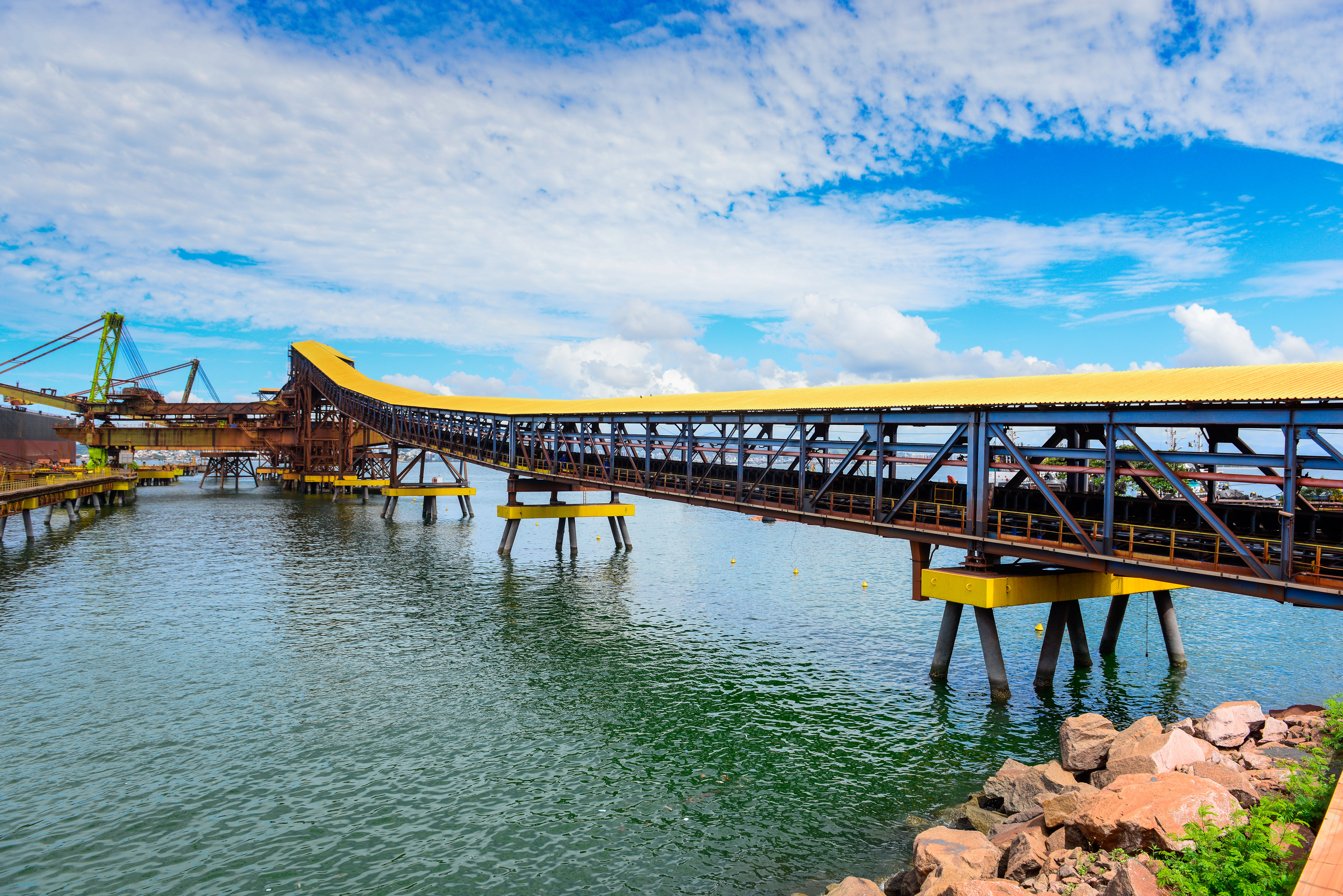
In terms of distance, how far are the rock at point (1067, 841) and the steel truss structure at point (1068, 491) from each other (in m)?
9.18

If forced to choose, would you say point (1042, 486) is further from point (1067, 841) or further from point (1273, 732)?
point (1067, 841)

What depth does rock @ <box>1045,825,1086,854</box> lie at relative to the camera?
35.8 feet

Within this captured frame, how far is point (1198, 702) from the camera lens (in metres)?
22.5

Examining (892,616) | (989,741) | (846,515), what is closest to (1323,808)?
(989,741)

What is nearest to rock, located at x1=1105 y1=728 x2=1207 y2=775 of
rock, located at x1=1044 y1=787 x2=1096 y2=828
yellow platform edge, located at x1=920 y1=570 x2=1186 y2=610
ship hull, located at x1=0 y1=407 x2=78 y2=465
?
rock, located at x1=1044 y1=787 x2=1096 y2=828

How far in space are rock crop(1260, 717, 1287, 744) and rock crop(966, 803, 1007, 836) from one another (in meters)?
5.11

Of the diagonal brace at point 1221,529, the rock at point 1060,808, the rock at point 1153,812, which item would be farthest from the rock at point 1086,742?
the diagonal brace at point 1221,529

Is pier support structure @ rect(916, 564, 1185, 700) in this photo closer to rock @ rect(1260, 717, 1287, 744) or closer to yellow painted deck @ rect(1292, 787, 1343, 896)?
rock @ rect(1260, 717, 1287, 744)

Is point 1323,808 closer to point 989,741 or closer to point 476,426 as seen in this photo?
point 989,741

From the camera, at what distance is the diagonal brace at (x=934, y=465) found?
22.5m

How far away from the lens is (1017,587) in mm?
22172

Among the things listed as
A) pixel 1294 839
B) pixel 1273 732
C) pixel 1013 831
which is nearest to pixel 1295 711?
pixel 1273 732

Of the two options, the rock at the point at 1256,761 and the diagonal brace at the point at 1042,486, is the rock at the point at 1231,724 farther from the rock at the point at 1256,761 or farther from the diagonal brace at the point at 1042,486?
the diagonal brace at the point at 1042,486

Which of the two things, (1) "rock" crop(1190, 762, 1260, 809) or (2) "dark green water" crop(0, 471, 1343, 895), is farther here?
(2) "dark green water" crop(0, 471, 1343, 895)
